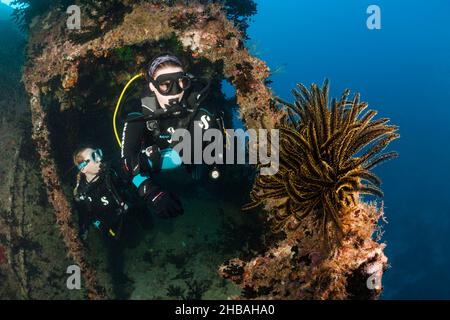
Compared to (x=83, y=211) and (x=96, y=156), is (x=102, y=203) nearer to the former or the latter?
(x=83, y=211)

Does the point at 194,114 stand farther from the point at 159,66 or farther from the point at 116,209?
the point at 116,209

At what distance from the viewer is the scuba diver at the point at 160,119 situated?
17.4 ft

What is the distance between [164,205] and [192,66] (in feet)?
12.7

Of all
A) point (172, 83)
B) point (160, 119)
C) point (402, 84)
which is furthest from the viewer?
point (402, 84)

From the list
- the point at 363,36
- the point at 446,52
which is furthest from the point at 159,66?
the point at 363,36

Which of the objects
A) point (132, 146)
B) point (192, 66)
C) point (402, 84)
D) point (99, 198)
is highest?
point (402, 84)

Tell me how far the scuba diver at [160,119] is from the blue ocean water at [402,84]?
223 cm

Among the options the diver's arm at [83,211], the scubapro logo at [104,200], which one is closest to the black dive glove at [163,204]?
the scubapro logo at [104,200]

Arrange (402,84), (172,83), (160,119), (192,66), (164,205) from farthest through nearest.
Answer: (402,84) → (192,66) → (160,119) → (172,83) → (164,205)

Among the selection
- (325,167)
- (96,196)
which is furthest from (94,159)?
(325,167)

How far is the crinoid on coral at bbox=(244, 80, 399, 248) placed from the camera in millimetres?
3508

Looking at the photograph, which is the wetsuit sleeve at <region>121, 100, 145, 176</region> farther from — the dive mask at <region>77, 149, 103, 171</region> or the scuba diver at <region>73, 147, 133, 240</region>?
the dive mask at <region>77, 149, 103, 171</region>

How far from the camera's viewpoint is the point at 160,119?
5559 millimetres
